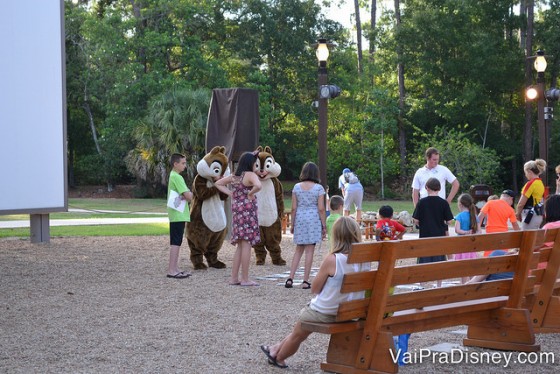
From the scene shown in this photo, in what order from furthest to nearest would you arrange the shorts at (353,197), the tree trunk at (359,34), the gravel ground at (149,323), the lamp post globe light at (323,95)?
the tree trunk at (359,34), the shorts at (353,197), the lamp post globe light at (323,95), the gravel ground at (149,323)

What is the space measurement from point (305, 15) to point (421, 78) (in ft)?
26.5

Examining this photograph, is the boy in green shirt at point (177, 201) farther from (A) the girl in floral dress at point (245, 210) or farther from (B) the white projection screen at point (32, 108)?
(B) the white projection screen at point (32, 108)

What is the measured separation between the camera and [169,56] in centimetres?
4672

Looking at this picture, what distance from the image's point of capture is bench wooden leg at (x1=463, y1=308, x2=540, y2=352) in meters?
6.77

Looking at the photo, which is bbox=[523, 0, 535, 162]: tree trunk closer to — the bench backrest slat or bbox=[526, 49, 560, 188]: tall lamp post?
bbox=[526, 49, 560, 188]: tall lamp post

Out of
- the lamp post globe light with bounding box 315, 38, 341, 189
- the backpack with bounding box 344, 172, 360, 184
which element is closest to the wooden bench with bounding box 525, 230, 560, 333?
the lamp post globe light with bounding box 315, 38, 341, 189

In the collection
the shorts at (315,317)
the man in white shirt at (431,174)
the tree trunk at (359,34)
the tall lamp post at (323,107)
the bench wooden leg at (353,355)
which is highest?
the tree trunk at (359,34)

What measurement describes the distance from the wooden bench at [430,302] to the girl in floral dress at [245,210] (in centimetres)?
417

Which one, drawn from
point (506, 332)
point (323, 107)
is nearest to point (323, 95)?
point (323, 107)

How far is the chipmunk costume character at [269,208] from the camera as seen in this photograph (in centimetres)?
1306

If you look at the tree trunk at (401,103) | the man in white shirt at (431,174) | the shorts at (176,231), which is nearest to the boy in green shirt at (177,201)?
the shorts at (176,231)

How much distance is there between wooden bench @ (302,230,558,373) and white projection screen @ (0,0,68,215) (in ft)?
37.0

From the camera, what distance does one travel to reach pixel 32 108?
16297 mm

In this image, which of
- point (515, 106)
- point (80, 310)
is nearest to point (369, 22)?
point (515, 106)
